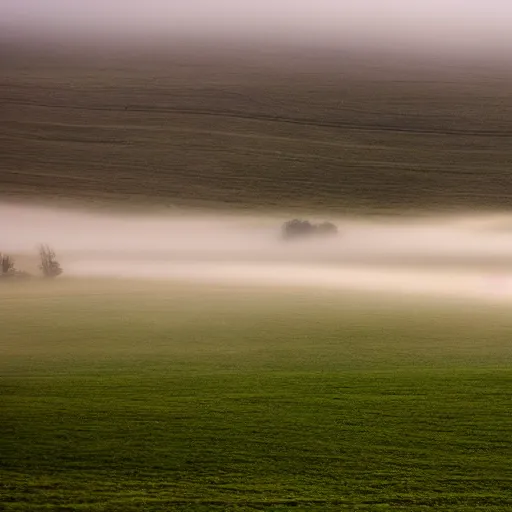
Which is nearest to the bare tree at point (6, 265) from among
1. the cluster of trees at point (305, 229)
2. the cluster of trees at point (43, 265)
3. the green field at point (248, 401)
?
the cluster of trees at point (43, 265)

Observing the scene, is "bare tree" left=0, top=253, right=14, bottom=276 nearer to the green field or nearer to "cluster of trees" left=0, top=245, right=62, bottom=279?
"cluster of trees" left=0, top=245, right=62, bottom=279

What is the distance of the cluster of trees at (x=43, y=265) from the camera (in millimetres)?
7241

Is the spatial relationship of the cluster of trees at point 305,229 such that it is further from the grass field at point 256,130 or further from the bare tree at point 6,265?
the bare tree at point 6,265

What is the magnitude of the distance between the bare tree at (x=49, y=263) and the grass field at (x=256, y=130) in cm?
134

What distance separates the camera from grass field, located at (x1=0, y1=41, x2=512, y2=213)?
29.5 feet

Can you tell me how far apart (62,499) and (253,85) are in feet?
20.8

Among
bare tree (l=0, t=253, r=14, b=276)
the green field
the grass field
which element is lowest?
the green field

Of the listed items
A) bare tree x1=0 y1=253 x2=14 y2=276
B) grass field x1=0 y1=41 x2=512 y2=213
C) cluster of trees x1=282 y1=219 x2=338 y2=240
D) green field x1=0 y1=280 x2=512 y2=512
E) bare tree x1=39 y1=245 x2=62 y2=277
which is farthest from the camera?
grass field x1=0 y1=41 x2=512 y2=213

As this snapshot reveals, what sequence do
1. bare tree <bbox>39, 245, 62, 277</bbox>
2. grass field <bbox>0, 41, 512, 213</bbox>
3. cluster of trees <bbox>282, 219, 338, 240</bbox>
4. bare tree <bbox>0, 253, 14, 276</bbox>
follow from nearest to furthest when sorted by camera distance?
bare tree <bbox>0, 253, 14, 276</bbox> → bare tree <bbox>39, 245, 62, 277</bbox> → cluster of trees <bbox>282, 219, 338, 240</bbox> → grass field <bbox>0, 41, 512, 213</bbox>

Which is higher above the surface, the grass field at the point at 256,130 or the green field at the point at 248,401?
the grass field at the point at 256,130

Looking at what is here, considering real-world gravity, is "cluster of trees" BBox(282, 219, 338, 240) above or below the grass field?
below

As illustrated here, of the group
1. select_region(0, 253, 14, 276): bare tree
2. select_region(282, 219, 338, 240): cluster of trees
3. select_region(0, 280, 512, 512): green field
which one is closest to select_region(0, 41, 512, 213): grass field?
select_region(282, 219, 338, 240): cluster of trees

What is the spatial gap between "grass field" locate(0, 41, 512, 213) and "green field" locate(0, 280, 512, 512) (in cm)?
215

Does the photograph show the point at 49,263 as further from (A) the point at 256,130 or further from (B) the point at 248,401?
(B) the point at 248,401
